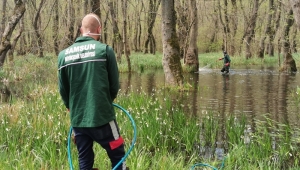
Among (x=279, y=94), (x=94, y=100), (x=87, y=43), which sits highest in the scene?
(x=87, y=43)

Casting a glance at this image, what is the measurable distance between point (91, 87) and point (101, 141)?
1.82 ft

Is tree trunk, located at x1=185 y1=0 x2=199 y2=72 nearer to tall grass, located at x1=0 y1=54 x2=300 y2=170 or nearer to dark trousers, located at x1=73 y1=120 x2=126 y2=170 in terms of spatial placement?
tall grass, located at x1=0 y1=54 x2=300 y2=170

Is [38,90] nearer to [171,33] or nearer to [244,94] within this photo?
[171,33]

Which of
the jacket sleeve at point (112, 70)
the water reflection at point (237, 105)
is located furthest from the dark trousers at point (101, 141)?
the water reflection at point (237, 105)

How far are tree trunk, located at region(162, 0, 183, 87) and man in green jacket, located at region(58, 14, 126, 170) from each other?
8.86m

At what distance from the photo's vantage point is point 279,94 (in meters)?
11.7

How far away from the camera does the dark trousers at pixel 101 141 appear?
10.6 ft

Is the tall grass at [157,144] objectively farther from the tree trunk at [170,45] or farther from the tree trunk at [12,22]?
the tree trunk at [170,45]

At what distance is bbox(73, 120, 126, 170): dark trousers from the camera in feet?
10.6

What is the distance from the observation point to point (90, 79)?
3156mm

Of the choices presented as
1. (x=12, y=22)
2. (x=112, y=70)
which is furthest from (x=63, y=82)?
(x=12, y=22)

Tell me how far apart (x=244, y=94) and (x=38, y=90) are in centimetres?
706

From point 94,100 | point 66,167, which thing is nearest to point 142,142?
point 66,167

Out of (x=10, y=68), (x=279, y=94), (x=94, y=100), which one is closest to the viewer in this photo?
(x=94, y=100)
